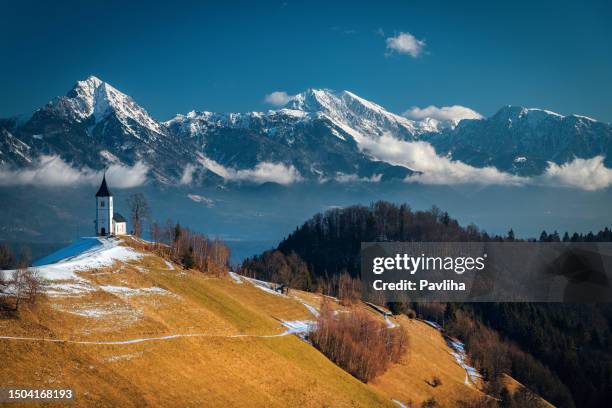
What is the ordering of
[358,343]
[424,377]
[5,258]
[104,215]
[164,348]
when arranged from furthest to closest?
[5,258]
[104,215]
[424,377]
[358,343]
[164,348]

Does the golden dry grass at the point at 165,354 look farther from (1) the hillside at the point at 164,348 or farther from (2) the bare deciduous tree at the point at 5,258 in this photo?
(2) the bare deciduous tree at the point at 5,258

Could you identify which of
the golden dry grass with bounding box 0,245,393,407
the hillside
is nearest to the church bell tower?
the hillside

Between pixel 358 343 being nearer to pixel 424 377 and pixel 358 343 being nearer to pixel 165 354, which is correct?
pixel 424 377

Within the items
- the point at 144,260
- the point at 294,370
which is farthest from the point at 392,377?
the point at 144,260

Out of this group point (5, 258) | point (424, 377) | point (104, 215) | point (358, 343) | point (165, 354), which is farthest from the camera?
point (5, 258)

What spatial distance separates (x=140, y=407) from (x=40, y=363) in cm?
1152

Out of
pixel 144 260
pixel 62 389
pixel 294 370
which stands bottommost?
pixel 294 370

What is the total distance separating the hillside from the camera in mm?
66000

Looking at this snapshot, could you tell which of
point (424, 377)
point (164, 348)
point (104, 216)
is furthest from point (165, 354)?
point (104, 216)

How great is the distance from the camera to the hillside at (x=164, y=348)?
66000 mm

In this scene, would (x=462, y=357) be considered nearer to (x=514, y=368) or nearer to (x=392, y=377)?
(x=514, y=368)

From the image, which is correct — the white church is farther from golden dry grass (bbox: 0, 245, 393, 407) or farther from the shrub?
the shrub

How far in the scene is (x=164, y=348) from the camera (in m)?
78.2

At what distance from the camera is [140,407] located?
6400 cm
